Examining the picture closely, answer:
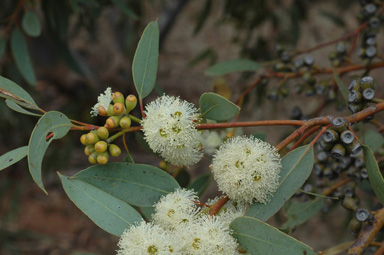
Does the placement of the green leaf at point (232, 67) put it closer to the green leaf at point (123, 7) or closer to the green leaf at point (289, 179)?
the green leaf at point (123, 7)

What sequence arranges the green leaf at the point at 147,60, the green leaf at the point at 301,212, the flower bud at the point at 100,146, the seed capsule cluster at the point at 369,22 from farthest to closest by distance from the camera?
1. the seed capsule cluster at the point at 369,22
2. the green leaf at the point at 301,212
3. the green leaf at the point at 147,60
4. the flower bud at the point at 100,146

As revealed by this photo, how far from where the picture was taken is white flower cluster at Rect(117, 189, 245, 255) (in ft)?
2.92

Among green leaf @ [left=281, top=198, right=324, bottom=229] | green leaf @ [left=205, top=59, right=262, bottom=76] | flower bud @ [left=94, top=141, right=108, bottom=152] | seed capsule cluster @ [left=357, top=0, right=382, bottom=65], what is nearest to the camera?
flower bud @ [left=94, top=141, right=108, bottom=152]

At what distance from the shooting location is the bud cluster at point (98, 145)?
38.8 inches

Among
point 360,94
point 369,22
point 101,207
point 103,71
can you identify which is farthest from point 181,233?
point 103,71

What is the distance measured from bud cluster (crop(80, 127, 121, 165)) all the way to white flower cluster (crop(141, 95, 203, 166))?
0.09 m

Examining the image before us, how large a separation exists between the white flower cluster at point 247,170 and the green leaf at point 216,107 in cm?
6

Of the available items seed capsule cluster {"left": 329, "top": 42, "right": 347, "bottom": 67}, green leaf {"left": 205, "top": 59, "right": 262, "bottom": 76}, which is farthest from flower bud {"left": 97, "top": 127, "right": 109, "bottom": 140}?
seed capsule cluster {"left": 329, "top": 42, "right": 347, "bottom": 67}

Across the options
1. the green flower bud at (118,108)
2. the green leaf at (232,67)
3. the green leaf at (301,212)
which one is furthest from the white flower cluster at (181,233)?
the green leaf at (232,67)

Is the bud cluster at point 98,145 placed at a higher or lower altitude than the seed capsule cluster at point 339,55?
lower

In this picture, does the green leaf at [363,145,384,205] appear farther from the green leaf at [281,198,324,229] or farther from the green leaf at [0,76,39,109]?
the green leaf at [0,76,39,109]

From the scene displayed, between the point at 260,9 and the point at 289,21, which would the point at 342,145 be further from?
the point at 289,21

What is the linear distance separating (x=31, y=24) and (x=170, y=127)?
1.10m

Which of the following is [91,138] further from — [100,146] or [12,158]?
[12,158]
